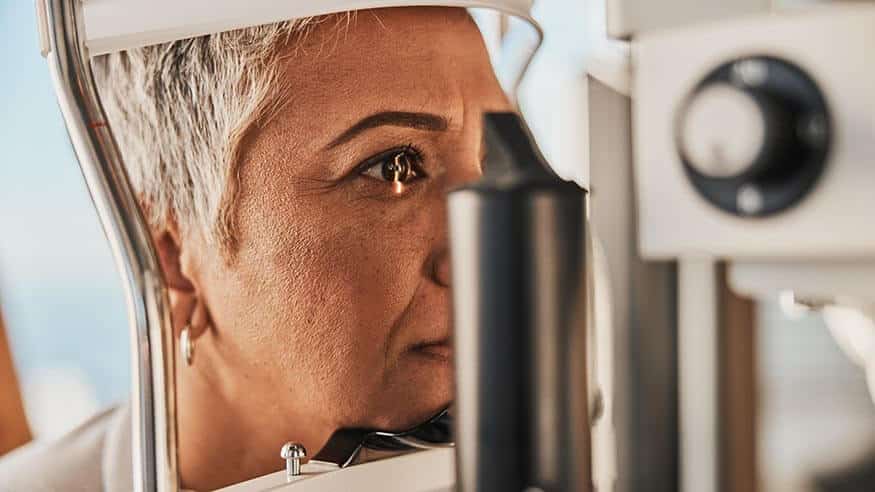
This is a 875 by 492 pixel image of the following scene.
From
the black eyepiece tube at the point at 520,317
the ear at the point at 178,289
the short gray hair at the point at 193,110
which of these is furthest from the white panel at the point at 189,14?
the black eyepiece tube at the point at 520,317

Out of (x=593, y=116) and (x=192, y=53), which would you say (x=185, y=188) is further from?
(x=593, y=116)

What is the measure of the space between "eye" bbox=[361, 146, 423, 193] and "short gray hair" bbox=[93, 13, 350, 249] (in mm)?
62

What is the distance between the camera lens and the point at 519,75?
52 centimetres

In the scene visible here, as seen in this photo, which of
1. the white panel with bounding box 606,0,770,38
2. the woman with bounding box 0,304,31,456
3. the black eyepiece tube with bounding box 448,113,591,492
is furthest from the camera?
the woman with bounding box 0,304,31,456

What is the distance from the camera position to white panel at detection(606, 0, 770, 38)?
39cm

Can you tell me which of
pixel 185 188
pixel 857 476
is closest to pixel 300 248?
pixel 185 188

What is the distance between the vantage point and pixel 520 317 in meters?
0.28

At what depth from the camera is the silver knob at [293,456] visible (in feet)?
1.65

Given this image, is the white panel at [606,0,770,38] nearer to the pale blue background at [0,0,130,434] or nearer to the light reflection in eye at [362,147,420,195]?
the light reflection in eye at [362,147,420,195]

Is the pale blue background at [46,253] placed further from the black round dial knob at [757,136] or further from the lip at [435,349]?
the black round dial knob at [757,136]

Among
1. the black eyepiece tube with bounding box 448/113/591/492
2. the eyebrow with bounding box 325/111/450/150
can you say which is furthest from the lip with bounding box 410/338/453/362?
the black eyepiece tube with bounding box 448/113/591/492

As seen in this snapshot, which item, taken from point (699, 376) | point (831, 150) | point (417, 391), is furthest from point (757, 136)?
point (417, 391)

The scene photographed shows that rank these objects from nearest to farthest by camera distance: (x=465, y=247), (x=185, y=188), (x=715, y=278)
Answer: (x=465, y=247), (x=715, y=278), (x=185, y=188)

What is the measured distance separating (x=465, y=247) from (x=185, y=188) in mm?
281
